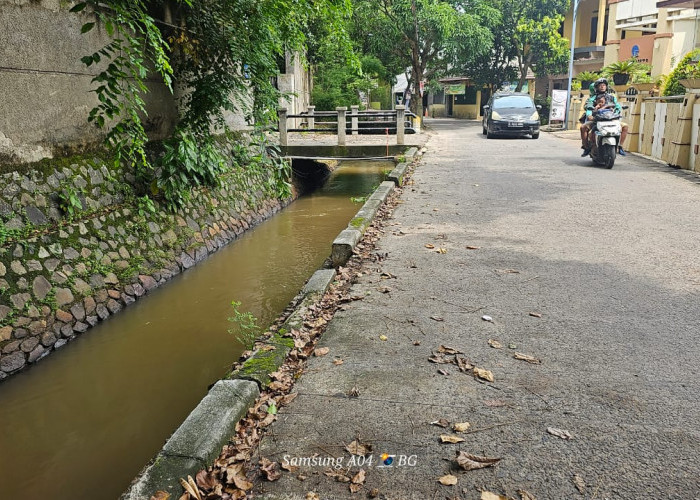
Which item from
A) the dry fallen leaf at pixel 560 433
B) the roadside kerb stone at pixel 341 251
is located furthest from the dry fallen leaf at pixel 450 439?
the roadside kerb stone at pixel 341 251

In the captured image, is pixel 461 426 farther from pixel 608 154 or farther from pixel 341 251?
pixel 608 154

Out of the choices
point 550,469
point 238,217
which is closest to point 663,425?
point 550,469

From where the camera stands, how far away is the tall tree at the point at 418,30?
26750 mm

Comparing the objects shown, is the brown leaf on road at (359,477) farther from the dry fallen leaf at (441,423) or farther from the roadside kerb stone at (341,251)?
the roadside kerb stone at (341,251)

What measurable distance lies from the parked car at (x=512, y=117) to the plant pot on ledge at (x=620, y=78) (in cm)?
482

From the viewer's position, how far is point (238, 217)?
1155 centimetres

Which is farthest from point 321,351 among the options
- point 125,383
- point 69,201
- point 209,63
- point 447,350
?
point 209,63

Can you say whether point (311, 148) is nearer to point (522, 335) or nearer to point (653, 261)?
point (653, 261)

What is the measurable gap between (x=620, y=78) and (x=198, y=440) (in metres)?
27.5

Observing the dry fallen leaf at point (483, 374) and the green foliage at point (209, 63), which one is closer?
the dry fallen leaf at point (483, 374)

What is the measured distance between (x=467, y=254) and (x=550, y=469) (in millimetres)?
3894

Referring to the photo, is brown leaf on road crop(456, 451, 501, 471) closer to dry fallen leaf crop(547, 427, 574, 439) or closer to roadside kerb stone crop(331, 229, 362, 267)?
dry fallen leaf crop(547, 427, 574, 439)

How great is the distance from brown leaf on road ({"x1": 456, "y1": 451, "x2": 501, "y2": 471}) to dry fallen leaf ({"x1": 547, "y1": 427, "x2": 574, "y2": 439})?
41cm

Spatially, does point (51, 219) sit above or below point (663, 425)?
above
